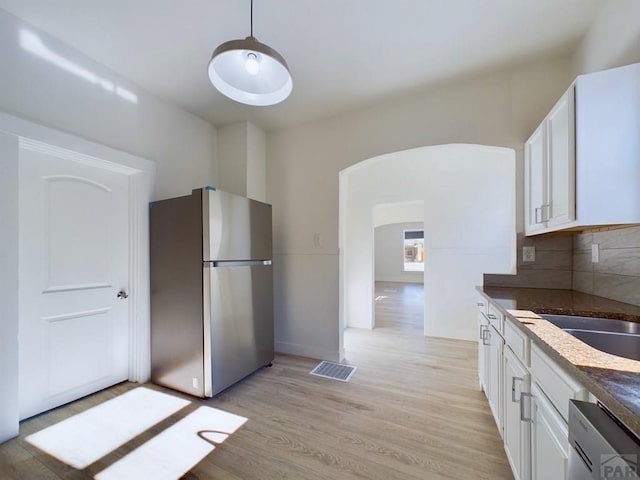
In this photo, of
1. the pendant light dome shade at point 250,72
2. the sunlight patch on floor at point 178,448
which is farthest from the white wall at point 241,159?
the sunlight patch on floor at point 178,448

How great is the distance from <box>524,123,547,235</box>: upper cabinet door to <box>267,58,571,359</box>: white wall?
0.40 ft

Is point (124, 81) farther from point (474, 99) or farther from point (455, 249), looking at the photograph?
point (455, 249)

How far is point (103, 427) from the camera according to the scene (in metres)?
1.86

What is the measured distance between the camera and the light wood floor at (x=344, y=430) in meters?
1.51

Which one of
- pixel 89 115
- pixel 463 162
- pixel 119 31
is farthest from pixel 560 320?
pixel 89 115

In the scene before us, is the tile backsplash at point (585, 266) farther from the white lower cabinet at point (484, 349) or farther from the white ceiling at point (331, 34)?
the white ceiling at point (331, 34)

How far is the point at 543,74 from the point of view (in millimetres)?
2211

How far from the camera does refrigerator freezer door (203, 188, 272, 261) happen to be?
2189 mm

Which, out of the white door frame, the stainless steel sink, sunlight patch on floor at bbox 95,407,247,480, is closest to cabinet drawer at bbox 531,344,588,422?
the stainless steel sink

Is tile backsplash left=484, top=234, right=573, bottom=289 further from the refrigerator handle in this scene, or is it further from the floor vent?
the refrigerator handle

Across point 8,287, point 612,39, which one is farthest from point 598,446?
point 8,287

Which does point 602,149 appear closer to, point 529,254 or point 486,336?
point 529,254

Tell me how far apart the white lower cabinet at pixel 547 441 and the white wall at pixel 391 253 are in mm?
9607

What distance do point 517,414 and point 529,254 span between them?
140cm
